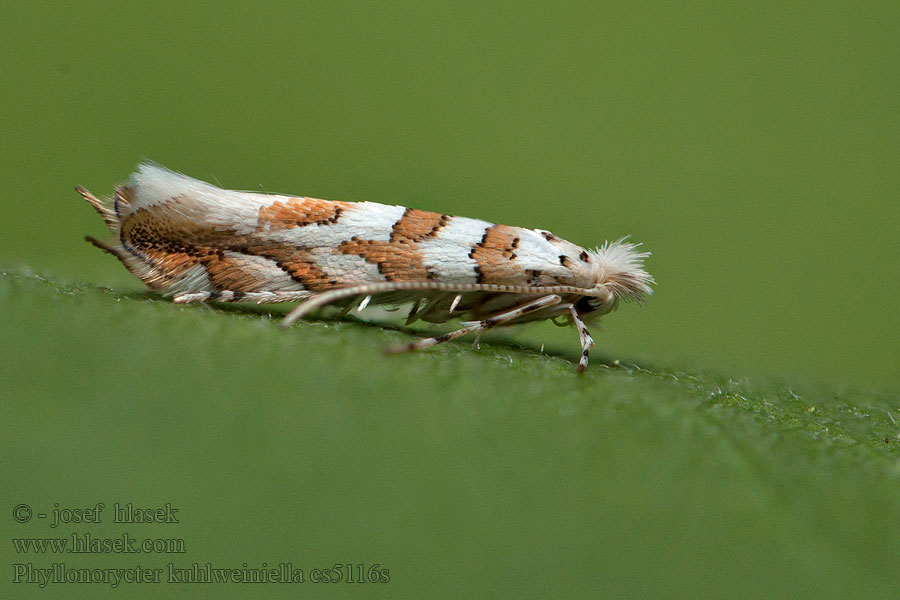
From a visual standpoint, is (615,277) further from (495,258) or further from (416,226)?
(416,226)

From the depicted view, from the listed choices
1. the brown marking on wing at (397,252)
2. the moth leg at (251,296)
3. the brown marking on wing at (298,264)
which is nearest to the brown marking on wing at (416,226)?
the brown marking on wing at (397,252)

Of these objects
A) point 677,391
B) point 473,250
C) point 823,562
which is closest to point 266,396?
point 823,562

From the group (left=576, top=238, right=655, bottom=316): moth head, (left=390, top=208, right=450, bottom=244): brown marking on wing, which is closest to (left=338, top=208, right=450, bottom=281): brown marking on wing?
(left=390, top=208, right=450, bottom=244): brown marking on wing

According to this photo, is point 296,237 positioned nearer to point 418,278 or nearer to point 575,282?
point 418,278

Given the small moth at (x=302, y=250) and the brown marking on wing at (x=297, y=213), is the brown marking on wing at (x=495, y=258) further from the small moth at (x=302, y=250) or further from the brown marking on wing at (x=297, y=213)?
the brown marking on wing at (x=297, y=213)

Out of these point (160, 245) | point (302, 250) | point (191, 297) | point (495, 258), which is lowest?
point (191, 297)

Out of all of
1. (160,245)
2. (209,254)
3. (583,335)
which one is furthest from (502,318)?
(160,245)

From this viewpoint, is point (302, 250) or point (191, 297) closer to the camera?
point (191, 297)

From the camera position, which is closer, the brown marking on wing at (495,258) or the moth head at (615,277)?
the brown marking on wing at (495,258)
